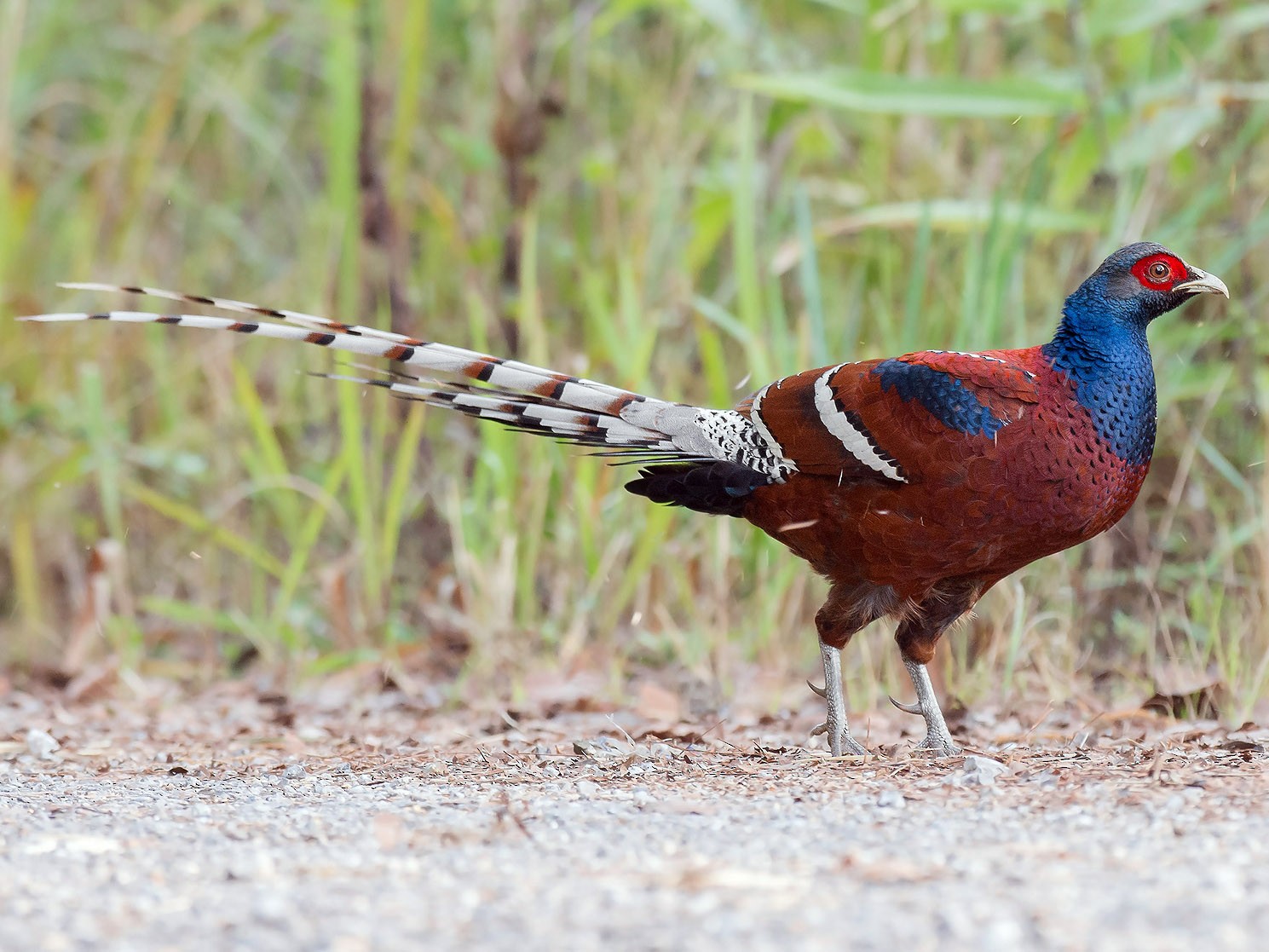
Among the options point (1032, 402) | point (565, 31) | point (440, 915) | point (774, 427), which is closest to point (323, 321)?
point (774, 427)

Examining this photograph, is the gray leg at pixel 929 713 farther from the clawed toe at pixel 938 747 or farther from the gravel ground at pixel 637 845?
the gravel ground at pixel 637 845

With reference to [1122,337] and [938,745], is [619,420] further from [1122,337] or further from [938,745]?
[1122,337]

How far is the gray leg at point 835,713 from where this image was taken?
13.0 feet

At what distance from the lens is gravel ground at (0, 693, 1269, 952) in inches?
75.8

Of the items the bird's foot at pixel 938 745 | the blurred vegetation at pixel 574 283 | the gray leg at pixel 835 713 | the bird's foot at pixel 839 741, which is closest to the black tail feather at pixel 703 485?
the gray leg at pixel 835 713

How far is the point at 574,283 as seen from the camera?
6688mm

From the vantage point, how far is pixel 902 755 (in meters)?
3.73

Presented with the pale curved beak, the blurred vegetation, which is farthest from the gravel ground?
the blurred vegetation

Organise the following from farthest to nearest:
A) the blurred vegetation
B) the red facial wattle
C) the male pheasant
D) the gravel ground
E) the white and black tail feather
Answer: the blurred vegetation < the red facial wattle < the white and black tail feather < the male pheasant < the gravel ground

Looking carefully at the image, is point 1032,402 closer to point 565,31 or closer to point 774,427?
point 774,427

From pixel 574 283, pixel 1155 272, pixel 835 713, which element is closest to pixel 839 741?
pixel 835 713

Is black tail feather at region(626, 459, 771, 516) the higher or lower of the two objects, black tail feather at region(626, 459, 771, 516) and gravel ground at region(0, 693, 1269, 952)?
the higher

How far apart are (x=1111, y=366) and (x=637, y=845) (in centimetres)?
196

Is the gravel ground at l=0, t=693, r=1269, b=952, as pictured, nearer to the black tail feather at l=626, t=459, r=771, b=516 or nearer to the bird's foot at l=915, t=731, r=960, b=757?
the bird's foot at l=915, t=731, r=960, b=757
